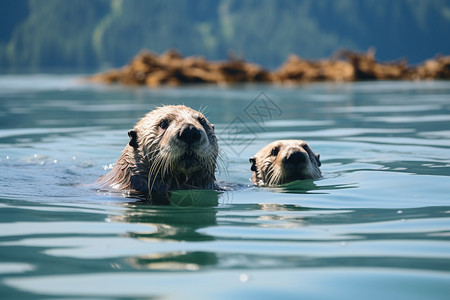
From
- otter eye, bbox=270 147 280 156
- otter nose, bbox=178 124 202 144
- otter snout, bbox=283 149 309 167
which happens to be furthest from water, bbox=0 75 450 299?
otter eye, bbox=270 147 280 156

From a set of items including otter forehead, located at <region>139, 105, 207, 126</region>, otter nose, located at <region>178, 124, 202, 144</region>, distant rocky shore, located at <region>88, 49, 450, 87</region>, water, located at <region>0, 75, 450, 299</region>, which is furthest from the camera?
distant rocky shore, located at <region>88, 49, 450, 87</region>

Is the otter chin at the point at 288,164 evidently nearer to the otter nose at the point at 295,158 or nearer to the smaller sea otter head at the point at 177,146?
the otter nose at the point at 295,158

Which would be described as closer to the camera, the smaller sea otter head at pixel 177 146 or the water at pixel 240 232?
the water at pixel 240 232

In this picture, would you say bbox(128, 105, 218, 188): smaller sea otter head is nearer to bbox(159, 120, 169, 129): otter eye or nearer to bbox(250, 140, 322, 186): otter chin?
bbox(159, 120, 169, 129): otter eye

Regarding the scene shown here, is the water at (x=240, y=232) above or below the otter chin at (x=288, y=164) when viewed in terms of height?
below

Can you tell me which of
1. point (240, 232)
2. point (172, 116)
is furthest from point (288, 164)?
point (240, 232)

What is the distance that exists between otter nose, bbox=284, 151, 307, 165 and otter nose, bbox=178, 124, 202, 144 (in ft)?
5.73

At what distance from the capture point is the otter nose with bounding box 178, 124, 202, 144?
548 centimetres

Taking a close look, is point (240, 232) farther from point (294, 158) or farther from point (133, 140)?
point (294, 158)

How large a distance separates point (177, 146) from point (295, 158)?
1902 mm

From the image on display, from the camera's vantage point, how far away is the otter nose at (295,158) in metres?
6.97

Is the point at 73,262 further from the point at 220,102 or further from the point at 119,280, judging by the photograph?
the point at 220,102

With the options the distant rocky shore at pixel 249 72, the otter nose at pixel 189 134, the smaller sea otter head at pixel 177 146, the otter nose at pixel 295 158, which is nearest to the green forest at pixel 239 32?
the distant rocky shore at pixel 249 72

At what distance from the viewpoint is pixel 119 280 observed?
3.05m
